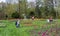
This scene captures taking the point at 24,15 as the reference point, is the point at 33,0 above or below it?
above

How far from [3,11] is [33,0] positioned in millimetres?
7526

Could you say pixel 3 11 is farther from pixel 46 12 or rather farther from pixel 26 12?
pixel 46 12

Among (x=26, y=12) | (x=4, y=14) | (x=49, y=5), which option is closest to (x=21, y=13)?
(x=26, y=12)

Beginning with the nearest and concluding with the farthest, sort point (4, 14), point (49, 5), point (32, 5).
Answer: point (4, 14)
point (49, 5)
point (32, 5)

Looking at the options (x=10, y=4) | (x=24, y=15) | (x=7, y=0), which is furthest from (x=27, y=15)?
(x=7, y=0)

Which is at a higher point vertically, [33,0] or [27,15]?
[33,0]

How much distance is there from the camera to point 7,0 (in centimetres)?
3391

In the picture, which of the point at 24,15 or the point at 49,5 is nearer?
the point at 24,15

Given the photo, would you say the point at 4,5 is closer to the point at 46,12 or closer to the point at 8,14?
the point at 8,14

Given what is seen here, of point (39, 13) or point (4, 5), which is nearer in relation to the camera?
point (39, 13)

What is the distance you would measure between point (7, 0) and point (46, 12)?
8.63 meters

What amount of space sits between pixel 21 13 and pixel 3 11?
273 cm

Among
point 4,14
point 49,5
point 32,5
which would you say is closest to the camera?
point 4,14

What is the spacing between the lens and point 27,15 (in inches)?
1117
